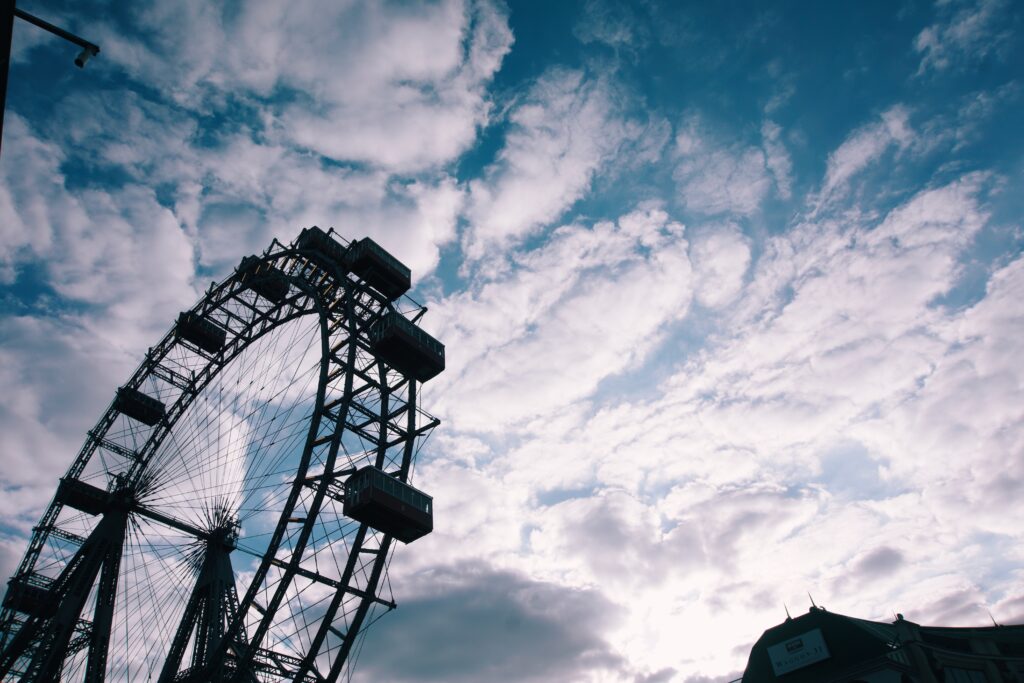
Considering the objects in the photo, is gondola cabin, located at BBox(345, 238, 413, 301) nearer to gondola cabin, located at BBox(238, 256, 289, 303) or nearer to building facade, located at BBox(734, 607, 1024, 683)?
gondola cabin, located at BBox(238, 256, 289, 303)

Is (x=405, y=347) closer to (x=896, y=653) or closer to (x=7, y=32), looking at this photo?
(x=7, y=32)

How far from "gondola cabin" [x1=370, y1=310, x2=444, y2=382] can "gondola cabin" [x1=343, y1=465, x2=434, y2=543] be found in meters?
7.23

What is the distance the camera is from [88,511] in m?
37.0

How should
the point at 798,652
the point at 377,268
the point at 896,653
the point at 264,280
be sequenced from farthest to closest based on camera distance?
1. the point at 798,652
2. the point at 896,653
3. the point at 264,280
4. the point at 377,268

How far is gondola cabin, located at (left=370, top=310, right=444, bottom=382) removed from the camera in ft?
106

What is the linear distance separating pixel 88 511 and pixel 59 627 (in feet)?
23.9

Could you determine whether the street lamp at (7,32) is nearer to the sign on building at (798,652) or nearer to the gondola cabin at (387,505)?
the gondola cabin at (387,505)

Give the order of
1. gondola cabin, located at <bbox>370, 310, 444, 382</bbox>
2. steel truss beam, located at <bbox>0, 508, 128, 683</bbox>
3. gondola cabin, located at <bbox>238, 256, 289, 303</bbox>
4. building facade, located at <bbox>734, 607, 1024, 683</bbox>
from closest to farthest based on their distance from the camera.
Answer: steel truss beam, located at <bbox>0, 508, 128, 683</bbox> → gondola cabin, located at <bbox>370, 310, 444, 382</bbox> → gondola cabin, located at <bbox>238, 256, 289, 303</bbox> → building facade, located at <bbox>734, 607, 1024, 683</bbox>

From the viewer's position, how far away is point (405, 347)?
32.4 meters

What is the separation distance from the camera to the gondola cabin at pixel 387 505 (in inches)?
1024

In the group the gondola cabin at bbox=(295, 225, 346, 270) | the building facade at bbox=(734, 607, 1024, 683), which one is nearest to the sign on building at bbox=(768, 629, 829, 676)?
the building facade at bbox=(734, 607, 1024, 683)

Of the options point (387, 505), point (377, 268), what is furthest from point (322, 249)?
point (387, 505)

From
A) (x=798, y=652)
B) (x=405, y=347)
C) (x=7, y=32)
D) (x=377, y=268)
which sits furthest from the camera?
(x=798, y=652)

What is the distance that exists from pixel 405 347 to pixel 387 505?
8951 millimetres
